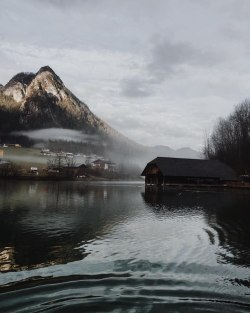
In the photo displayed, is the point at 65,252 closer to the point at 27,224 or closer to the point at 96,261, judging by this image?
the point at 96,261

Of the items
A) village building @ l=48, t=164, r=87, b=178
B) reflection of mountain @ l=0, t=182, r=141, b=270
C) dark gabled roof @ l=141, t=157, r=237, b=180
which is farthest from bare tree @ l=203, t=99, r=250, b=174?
reflection of mountain @ l=0, t=182, r=141, b=270

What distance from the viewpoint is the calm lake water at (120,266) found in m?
9.07

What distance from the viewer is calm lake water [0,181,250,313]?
29.8ft

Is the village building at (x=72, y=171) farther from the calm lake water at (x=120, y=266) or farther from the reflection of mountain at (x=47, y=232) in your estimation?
the calm lake water at (x=120, y=266)

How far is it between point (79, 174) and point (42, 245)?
122298mm

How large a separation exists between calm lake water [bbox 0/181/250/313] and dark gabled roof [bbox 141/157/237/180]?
1989 inches

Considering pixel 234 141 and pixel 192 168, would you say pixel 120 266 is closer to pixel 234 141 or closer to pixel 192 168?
pixel 192 168

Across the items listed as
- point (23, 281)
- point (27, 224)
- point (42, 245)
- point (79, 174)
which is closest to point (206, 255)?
point (42, 245)

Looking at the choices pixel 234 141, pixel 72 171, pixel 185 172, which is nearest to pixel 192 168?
pixel 185 172

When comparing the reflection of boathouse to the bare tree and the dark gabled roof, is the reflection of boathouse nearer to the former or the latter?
the dark gabled roof

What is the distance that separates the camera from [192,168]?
75812 millimetres

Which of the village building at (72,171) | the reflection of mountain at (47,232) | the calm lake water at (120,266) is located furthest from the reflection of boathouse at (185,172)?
the village building at (72,171)

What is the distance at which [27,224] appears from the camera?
19391 mm

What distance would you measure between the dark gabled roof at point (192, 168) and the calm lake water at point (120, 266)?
5051 cm
